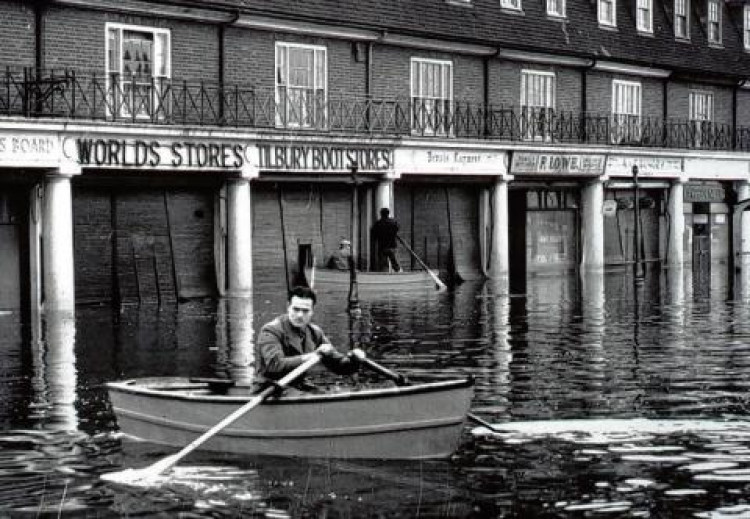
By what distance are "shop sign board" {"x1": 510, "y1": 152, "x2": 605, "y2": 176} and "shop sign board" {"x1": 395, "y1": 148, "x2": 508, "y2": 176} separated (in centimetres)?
64

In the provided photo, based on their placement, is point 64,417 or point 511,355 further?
point 511,355

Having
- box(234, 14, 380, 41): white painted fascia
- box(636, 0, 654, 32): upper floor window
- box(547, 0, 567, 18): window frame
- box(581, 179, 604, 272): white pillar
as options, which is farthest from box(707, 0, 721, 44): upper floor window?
box(234, 14, 380, 41): white painted fascia

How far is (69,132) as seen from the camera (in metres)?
28.9

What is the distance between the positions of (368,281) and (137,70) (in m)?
7.00

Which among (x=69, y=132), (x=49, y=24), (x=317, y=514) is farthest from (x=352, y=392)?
(x=49, y=24)

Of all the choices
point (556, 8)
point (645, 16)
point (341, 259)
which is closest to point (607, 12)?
point (645, 16)

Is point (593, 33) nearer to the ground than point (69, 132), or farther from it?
farther from it

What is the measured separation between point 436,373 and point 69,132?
12415 millimetres

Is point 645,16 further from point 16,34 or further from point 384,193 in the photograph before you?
point 16,34

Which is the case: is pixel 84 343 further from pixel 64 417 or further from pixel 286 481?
pixel 286 481

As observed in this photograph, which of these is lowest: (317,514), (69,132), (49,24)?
(317,514)

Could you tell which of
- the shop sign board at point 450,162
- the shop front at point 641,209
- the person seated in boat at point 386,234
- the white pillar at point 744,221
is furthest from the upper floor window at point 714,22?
the person seated in boat at point 386,234

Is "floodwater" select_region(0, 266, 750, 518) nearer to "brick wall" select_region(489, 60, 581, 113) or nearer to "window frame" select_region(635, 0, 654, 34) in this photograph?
"brick wall" select_region(489, 60, 581, 113)

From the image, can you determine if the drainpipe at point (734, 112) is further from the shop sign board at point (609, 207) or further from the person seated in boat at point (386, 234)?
the person seated in boat at point (386, 234)
